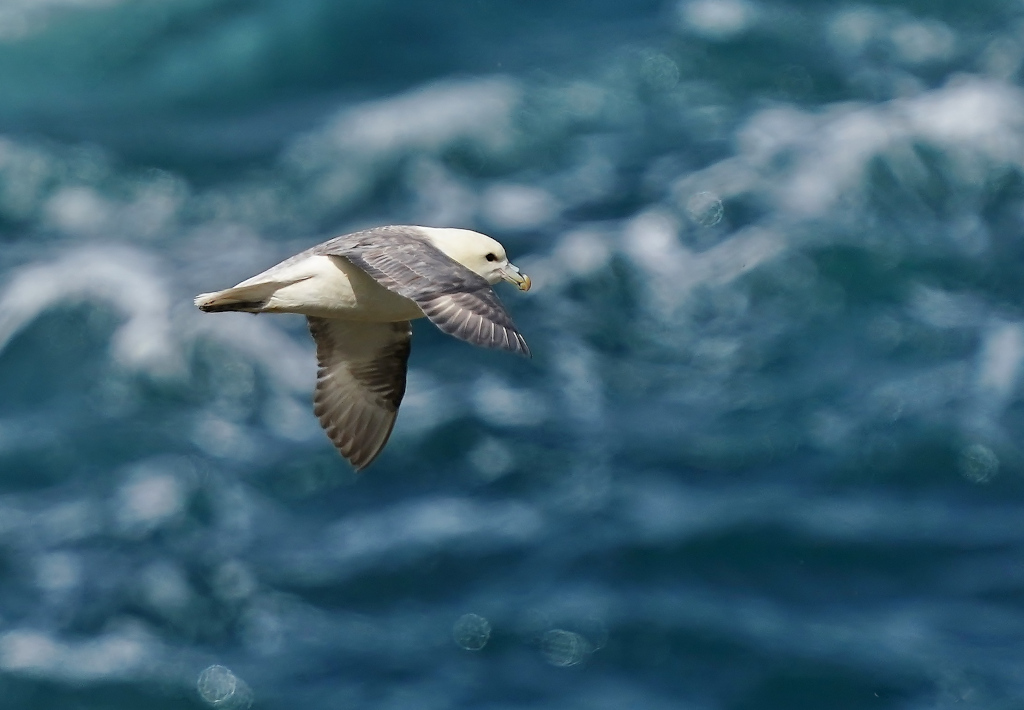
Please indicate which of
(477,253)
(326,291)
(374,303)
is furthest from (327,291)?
(477,253)

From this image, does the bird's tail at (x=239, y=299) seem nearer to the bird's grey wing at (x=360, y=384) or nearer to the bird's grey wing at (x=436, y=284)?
the bird's grey wing at (x=436, y=284)

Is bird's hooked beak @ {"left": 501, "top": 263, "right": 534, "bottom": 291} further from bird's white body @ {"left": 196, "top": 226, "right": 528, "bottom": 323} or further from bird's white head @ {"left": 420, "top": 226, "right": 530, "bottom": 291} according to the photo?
bird's white body @ {"left": 196, "top": 226, "right": 528, "bottom": 323}

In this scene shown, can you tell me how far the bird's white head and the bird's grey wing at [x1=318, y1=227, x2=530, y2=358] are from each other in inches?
13.4

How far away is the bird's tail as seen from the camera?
10.1 m

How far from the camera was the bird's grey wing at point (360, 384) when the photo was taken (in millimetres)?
11438

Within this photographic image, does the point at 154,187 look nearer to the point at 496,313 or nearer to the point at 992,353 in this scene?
the point at 992,353

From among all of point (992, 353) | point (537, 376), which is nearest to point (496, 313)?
point (537, 376)

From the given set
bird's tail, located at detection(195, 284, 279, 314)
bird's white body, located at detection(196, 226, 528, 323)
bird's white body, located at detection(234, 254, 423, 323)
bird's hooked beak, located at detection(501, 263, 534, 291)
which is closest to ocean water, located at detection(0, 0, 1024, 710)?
bird's hooked beak, located at detection(501, 263, 534, 291)

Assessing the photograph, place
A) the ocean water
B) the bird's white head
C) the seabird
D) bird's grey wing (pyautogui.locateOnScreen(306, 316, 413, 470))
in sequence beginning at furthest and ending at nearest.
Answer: the ocean water → bird's grey wing (pyautogui.locateOnScreen(306, 316, 413, 470)) → the bird's white head → the seabird

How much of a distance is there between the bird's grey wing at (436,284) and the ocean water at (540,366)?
11764 mm

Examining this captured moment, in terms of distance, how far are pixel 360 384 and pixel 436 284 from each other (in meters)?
2.23

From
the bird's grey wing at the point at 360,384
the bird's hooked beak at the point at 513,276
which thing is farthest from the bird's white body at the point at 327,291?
the bird's grey wing at the point at 360,384

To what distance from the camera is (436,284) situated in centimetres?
945

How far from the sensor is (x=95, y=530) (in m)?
23.7
